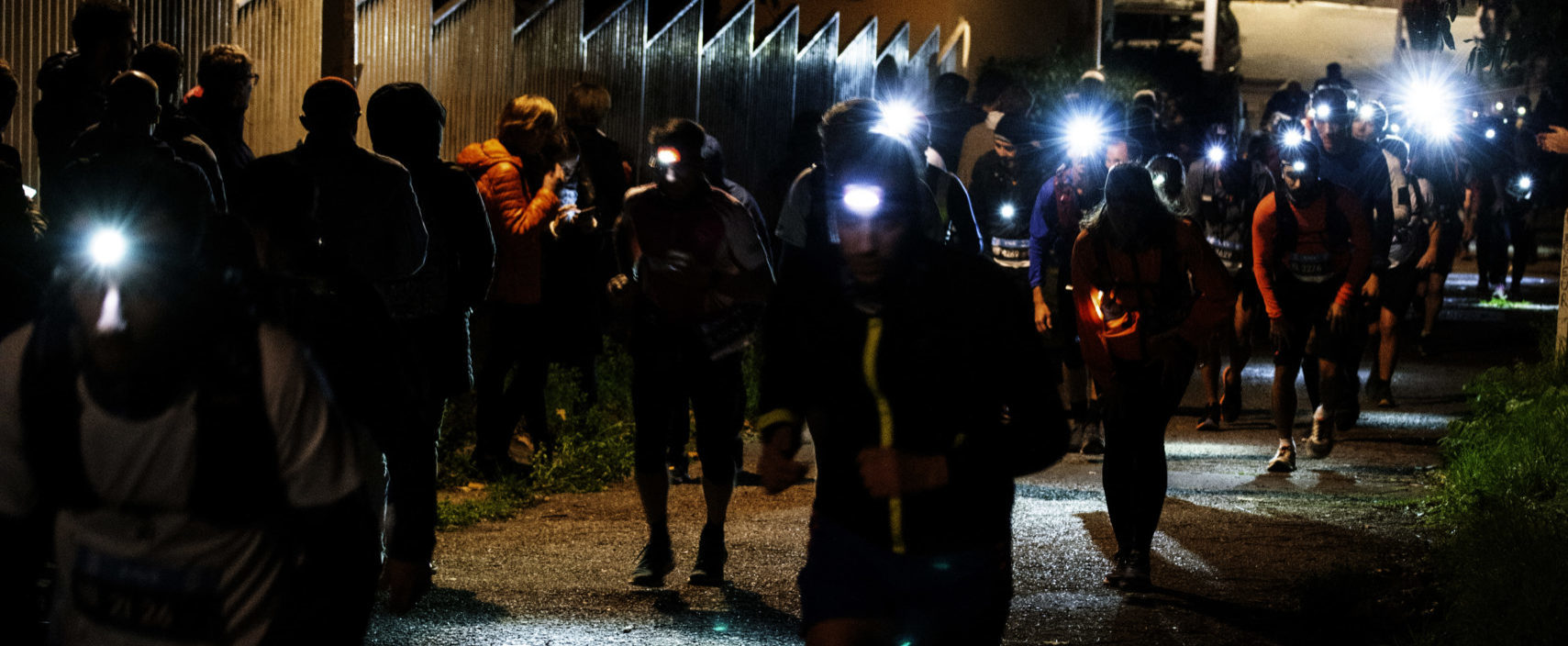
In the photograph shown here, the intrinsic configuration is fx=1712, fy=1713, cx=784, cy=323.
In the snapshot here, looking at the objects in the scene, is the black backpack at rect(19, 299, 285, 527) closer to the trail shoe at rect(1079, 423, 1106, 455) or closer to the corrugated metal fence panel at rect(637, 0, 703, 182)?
the trail shoe at rect(1079, 423, 1106, 455)

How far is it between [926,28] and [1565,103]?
11477mm

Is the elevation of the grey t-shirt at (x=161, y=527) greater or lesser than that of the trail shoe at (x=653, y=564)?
greater

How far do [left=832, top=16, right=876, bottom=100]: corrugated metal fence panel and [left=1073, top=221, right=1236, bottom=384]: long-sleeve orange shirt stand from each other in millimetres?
10971

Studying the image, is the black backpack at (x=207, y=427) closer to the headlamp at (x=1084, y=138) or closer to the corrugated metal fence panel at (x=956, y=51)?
the headlamp at (x=1084, y=138)

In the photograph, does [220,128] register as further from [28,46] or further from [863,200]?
[863,200]

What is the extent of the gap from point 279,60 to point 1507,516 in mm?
6600

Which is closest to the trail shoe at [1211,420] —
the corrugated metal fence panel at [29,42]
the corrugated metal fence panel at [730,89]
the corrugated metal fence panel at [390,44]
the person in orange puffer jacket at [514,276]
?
the person in orange puffer jacket at [514,276]

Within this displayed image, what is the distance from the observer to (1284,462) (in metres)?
9.04

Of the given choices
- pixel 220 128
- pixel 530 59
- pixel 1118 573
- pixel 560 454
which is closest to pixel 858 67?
pixel 530 59

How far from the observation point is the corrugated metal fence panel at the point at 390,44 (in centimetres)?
1016

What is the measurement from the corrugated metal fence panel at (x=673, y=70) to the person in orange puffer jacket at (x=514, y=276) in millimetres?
5130

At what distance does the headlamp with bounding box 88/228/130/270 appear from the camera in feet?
9.45

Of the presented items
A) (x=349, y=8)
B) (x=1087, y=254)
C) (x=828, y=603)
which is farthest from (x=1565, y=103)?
(x=828, y=603)

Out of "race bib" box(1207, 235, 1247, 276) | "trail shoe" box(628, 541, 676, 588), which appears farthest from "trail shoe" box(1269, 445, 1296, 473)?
"trail shoe" box(628, 541, 676, 588)
